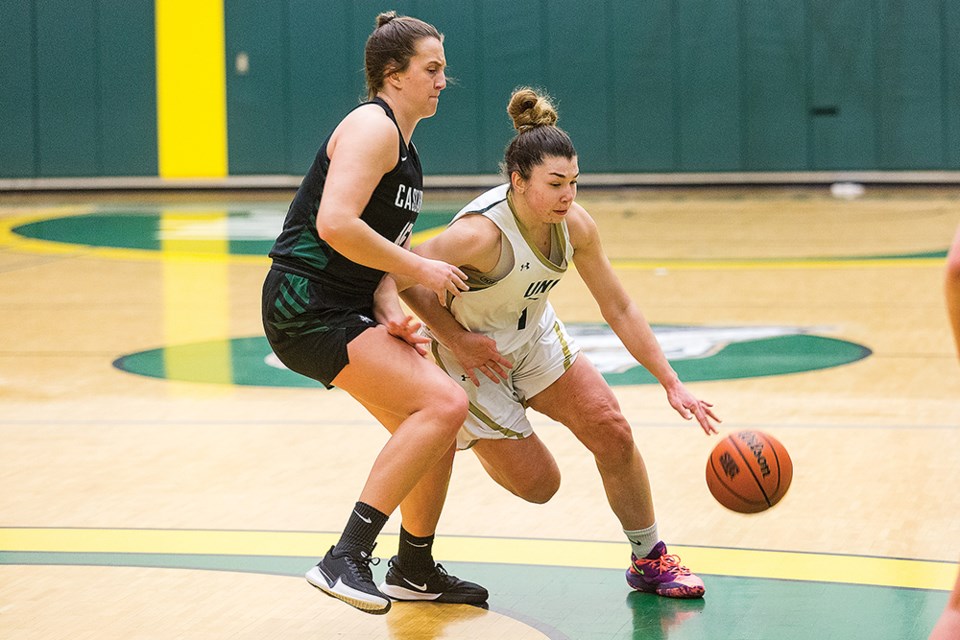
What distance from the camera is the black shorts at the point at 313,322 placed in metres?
4.16

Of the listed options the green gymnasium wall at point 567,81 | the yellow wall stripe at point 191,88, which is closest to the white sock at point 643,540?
the green gymnasium wall at point 567,81

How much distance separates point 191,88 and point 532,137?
17.1 metres

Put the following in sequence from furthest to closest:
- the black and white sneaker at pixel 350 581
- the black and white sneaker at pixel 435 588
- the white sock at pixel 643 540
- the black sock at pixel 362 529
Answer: the white sock at pixel 643 540
the black and white sneaker at pixel 435 588
the black sock at pixel 362 529
the black and white sneaker at pixel 350 581

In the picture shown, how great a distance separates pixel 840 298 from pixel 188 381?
5115mm

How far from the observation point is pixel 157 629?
13.7ft

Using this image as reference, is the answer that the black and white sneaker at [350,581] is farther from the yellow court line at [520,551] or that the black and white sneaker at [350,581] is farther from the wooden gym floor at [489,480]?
the yellow court line at [520,551]

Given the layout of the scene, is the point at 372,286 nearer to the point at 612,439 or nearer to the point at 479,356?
the point at 479,356

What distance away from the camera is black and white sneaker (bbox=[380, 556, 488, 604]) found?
4.43 meters

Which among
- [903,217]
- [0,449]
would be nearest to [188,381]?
[0,449]

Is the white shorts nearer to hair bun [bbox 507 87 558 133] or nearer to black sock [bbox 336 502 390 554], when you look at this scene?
black sock [bbox 336 502 390 554]

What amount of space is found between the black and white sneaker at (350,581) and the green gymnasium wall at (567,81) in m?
16.1

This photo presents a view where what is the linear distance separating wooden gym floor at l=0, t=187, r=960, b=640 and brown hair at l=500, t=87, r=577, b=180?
1.30m

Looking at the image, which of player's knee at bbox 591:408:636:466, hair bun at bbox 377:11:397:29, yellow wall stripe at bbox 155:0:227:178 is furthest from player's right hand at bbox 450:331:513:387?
yellow wall stripe at bbox 155:0:227:178

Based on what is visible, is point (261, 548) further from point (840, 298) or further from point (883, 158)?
point (883, 158)
